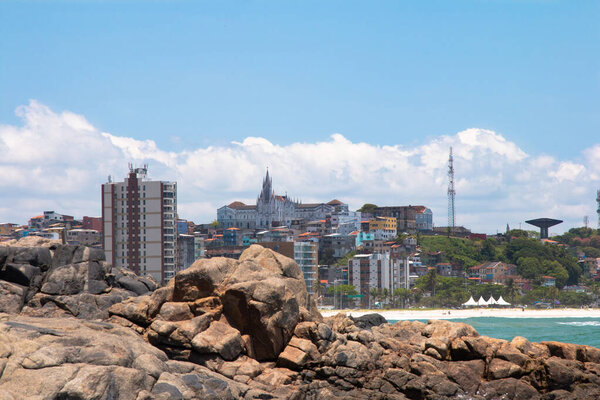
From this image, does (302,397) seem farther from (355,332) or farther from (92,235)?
(92,235)

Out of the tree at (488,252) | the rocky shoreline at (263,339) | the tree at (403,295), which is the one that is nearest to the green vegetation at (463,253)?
the tree at (488,252)

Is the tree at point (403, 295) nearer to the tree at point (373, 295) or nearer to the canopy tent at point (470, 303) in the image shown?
the tree at point (373, 295)

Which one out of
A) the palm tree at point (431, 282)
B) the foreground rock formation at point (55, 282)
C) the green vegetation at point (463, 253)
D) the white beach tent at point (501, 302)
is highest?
the green vegetation at point (463, 253)

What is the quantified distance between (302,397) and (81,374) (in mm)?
8455

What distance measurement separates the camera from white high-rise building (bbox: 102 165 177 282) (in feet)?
384

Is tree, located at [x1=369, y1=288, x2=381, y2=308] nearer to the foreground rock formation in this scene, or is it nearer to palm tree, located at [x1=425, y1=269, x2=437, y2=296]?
palm tree, located at [x1=425, y1=269, x2=437, y2=296]

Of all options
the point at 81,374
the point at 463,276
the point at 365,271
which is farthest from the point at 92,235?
the point at 81,374

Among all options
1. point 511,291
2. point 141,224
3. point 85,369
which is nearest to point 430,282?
point 511,291

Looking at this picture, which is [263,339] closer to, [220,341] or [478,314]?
[220,341]

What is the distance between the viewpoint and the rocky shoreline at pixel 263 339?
80.4 ft

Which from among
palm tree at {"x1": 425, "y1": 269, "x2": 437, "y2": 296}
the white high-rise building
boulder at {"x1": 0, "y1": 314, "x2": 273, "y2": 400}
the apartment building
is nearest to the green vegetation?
palm tree at {"x1": 425, "y1": 269, "x2": 437, "y2": 296}

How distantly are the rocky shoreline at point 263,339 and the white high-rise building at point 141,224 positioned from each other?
87.4 m

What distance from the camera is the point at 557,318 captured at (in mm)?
118938

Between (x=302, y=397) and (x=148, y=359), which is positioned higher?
(x=148, y=359)
